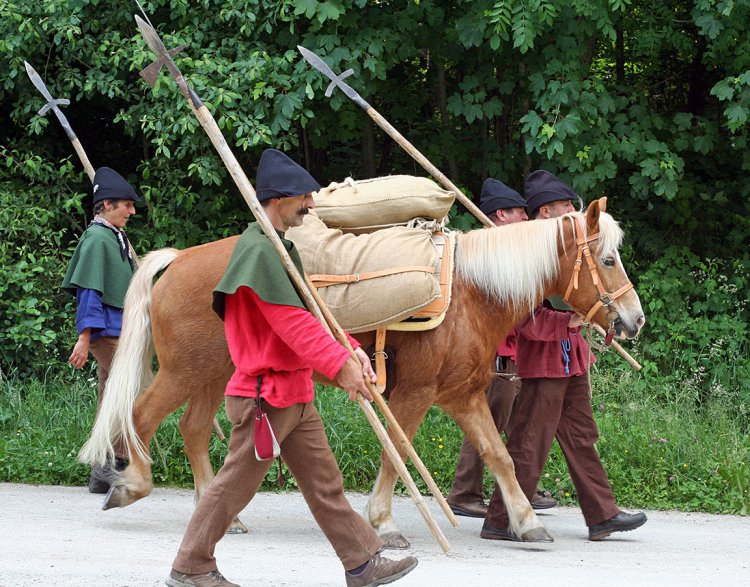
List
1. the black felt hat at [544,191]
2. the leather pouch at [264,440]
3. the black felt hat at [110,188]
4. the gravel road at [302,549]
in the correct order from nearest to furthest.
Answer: the leather pouch at [264,440], the gravel road at [302,549], the black felt hat at [544,191], the black felt hat at [110,188]

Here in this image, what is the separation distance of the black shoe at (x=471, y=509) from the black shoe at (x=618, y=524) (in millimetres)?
895

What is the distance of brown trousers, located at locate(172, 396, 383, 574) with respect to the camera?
4.43 metres

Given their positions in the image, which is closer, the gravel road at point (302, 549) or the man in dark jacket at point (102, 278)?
the gravel road at point (302, 549)

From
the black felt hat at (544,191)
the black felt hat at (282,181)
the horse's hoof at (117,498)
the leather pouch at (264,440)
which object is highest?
the black felt hat at (282,181)

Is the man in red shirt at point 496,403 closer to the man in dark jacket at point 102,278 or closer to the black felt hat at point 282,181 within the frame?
the man in dark jacket at point 102,278

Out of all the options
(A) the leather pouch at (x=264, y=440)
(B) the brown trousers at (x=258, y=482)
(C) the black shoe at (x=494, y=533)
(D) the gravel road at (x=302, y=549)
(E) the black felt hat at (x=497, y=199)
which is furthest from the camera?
(E) the black felt hat at (x=497, y=199)

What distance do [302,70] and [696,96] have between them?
174 inches

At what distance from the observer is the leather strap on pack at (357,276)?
19.2 ft

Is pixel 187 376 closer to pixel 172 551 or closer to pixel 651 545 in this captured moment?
pixel 172 551

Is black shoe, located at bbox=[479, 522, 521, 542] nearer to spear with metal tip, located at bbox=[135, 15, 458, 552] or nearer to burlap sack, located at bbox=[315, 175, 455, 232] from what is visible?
spear with metal tip, located at bbox=[135, 15, 458, 552]

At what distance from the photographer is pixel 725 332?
32.4ft

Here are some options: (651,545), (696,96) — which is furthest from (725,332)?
(651,545)

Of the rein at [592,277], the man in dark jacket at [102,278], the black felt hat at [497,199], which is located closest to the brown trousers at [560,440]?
the rein at [592,277]

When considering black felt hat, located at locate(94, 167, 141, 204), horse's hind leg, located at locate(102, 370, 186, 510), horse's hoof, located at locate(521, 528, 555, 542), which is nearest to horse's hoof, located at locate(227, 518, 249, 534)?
horse's hind leg, located at locate(102, 370, 186, 510)
